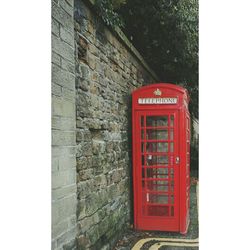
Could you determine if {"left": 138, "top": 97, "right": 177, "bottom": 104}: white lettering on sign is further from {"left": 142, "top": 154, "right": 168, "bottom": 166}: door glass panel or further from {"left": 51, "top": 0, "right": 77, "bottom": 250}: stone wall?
{"left": 51, "top": 0, "right": 77, "bottom": 250}: stone wall

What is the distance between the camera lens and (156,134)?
508 cm

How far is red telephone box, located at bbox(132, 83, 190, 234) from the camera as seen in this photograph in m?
4.87

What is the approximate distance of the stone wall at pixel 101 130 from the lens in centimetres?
346

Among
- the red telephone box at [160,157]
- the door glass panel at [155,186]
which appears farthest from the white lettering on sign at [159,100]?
the door glass panel at [155,186]

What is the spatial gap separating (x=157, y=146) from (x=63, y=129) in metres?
2.38

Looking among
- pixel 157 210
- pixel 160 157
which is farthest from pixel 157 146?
pixel 157 210

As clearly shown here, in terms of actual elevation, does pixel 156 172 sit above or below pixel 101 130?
below

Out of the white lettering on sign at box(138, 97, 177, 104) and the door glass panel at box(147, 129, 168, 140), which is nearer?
the white lettering on sign at box(138, 97, 177, 104)

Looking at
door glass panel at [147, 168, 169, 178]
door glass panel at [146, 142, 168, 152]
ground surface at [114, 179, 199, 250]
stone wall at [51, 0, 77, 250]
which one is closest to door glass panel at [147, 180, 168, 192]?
door glass panel at [147, 168, 169, 178]

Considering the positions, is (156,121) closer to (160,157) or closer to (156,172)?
(160,157)

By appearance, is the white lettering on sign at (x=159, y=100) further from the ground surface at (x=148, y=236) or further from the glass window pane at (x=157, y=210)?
the ground surface at (x=148, y=236)

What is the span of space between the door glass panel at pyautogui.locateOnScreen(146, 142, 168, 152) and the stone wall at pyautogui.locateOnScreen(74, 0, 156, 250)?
0.32 metres
